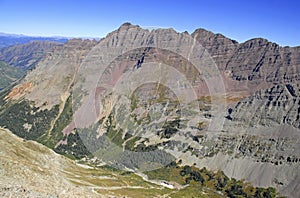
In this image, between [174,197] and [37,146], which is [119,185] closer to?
[174,197]

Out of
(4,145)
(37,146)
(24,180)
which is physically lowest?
(37,146)

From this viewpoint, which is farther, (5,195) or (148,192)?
(148,192)

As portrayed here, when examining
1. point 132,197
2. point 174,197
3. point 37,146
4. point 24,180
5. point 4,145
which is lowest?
point 174,197

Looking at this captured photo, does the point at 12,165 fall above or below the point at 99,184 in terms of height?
above

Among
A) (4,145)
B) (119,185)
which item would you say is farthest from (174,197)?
(4,145)

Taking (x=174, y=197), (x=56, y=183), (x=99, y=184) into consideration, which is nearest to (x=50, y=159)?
(x=99, y=184)

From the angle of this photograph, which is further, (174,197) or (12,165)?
(174,197)

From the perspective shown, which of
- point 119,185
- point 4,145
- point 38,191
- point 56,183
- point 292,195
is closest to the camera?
point 38,191

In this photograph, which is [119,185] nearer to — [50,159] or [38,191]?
[50,159]

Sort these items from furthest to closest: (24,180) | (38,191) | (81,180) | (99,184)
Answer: (99,184) → (81,180) → (24,180) → (38,191)
